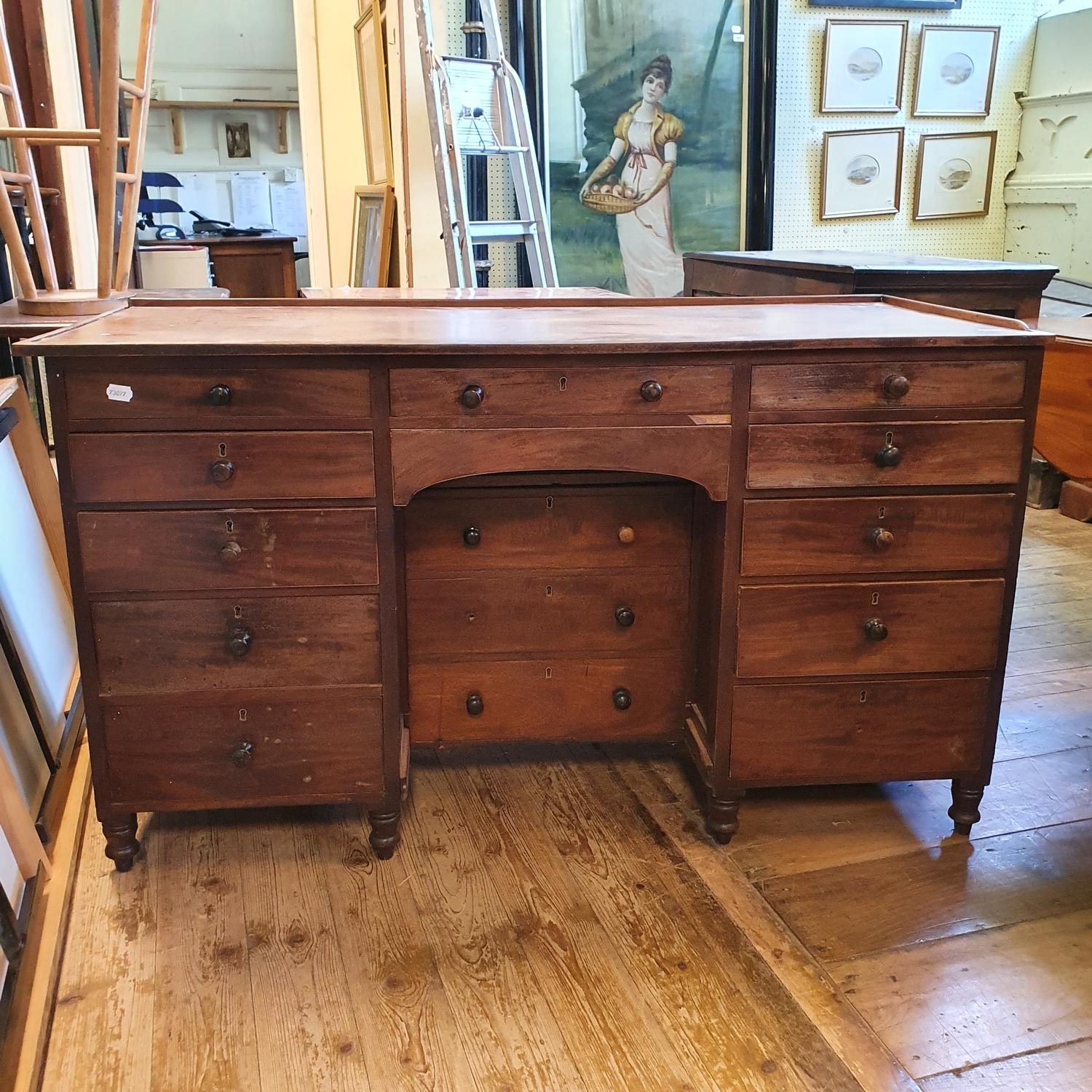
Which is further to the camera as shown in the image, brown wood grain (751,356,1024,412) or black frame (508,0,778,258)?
black frame (508,0,778,258)

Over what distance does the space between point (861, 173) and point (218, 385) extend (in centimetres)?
387

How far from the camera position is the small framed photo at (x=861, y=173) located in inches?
179

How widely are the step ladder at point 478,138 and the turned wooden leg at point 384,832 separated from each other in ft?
6.55

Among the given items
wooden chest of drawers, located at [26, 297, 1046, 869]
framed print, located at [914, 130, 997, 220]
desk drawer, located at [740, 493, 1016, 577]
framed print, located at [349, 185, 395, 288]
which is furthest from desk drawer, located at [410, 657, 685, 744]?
framed print, located at [914, 130, 997, 220]

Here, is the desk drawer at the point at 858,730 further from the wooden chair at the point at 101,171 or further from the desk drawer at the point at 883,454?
the wooden chair at the point at 101,171

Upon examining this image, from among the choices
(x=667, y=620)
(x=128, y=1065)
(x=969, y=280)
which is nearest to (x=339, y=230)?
(x=969, y=280)

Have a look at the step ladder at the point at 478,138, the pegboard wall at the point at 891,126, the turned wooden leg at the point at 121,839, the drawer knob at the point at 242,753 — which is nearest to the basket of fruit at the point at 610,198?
the step ladder at the point at 478,138

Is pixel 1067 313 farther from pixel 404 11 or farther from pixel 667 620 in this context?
pixel 667 620

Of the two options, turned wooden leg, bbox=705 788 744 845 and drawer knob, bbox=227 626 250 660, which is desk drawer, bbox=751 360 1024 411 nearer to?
turned wooden leg, bbox=705 788 744 845

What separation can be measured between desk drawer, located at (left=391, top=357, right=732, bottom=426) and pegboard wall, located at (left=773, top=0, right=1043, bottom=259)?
10.7 feet

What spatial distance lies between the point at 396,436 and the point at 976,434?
0.93 m

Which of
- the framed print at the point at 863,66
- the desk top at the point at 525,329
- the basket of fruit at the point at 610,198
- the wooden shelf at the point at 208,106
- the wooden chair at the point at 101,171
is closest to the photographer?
the desk top at the point at 525,329

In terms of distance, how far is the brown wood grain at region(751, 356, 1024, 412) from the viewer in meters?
1.63

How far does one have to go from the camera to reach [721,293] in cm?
372
